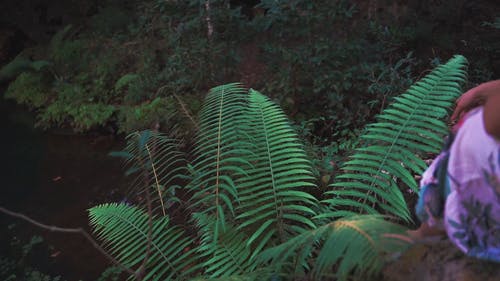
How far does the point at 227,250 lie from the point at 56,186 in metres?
3.74

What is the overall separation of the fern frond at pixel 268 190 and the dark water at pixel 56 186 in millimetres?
2224

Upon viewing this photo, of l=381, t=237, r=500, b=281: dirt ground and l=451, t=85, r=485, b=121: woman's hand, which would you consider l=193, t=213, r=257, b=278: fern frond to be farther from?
l=451, t=85, r=485, b=121: woman's hand

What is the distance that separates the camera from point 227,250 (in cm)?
214

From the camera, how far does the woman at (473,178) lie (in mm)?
1101

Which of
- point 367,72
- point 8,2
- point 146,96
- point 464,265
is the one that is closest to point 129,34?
point 146,96

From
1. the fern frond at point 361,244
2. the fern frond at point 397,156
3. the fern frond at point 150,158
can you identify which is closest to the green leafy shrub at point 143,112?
the fern frond at point 150,158

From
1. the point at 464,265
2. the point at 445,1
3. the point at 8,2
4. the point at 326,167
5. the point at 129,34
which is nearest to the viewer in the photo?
the point at 464,265

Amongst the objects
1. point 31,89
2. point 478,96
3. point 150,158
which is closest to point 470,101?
point 478,96

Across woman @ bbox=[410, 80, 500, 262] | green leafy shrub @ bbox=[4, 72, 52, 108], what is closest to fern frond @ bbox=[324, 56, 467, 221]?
woman @ bbox=[410, 80, 500, 262]

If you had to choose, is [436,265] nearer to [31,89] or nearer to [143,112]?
[143,112]

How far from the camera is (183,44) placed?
5.80 m

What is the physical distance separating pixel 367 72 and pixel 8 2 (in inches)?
300

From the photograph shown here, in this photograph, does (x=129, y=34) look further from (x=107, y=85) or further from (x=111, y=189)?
(x=111, y=189)

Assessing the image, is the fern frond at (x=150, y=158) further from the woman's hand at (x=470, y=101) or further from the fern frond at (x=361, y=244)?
the woman's hand at (x=470, y=101)
